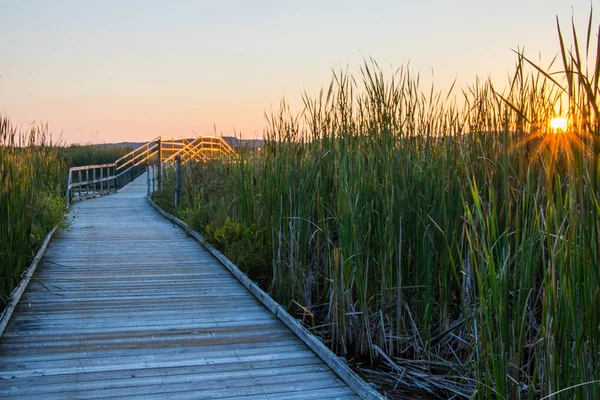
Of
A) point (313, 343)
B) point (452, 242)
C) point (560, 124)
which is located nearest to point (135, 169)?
point (313, 343)

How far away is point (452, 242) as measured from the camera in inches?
107

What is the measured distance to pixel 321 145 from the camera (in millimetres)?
4500

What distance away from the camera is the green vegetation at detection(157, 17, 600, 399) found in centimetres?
186

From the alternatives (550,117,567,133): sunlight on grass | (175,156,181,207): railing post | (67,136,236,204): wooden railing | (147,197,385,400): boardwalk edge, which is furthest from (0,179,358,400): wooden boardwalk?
(175,156,181,207): railing post

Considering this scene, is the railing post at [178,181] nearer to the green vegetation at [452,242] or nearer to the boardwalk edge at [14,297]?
the boardwalk edge at [14,297]

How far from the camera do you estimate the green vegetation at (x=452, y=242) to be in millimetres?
1856

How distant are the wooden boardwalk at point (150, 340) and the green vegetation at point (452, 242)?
379mm

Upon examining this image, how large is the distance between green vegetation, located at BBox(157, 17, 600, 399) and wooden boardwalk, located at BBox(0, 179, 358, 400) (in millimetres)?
379

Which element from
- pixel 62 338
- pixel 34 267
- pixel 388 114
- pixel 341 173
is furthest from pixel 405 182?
pixel 34 267

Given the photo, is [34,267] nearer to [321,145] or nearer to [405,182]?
[321,145]

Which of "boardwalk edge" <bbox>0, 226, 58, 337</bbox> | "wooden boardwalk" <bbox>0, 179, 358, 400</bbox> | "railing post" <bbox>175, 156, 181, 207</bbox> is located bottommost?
"wooden boardwalk" <bbox>0, 179, 358, 400</bbox>

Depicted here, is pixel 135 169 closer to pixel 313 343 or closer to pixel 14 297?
pixel 14 297

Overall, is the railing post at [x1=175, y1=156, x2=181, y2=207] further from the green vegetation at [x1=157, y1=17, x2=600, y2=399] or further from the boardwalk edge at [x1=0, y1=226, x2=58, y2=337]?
the green vegetation at [x1=157, y1=17, x2=600, y2=399]

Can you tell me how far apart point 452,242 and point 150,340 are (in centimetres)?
205
